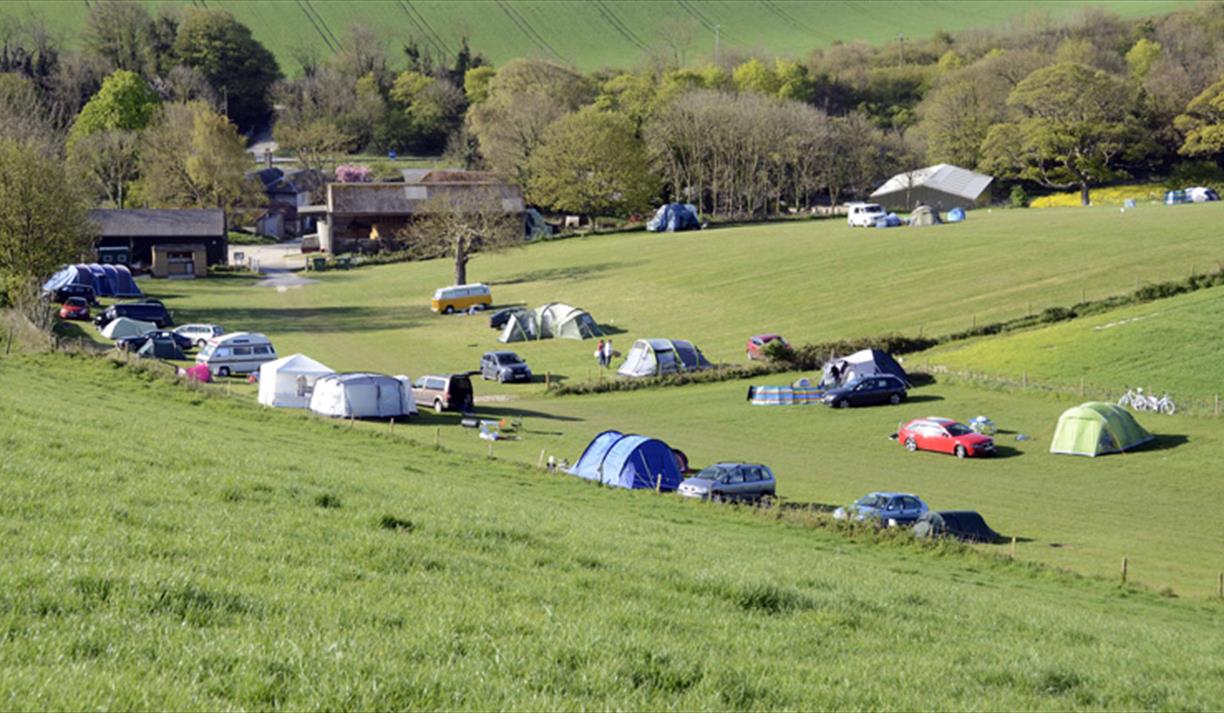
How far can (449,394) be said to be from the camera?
1732 inches

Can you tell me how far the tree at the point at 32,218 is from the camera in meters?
62.5

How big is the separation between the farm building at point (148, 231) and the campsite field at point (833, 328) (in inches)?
278

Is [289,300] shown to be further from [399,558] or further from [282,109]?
[282,109]

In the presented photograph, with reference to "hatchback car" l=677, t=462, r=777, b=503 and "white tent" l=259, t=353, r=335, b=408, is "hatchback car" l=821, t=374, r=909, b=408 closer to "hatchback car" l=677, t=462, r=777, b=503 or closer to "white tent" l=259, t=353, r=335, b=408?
"hatchback car" l=677, t=462, r=777, b=503

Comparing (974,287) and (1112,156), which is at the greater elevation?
(1112,156)

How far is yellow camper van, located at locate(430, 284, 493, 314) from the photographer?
2933 inches

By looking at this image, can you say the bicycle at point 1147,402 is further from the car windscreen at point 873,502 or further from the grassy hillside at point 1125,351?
the car windscreen at point 873,502

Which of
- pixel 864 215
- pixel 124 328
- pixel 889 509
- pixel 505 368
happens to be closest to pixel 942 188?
pixel 864 215

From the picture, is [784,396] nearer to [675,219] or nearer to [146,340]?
[146,340]

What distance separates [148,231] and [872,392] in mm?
68245

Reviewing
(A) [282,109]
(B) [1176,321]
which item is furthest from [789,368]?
(A) [282,109]

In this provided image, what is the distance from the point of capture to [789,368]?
172ft

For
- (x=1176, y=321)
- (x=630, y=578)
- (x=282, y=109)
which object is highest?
(x=282, y=109)

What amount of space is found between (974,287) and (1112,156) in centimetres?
6173
